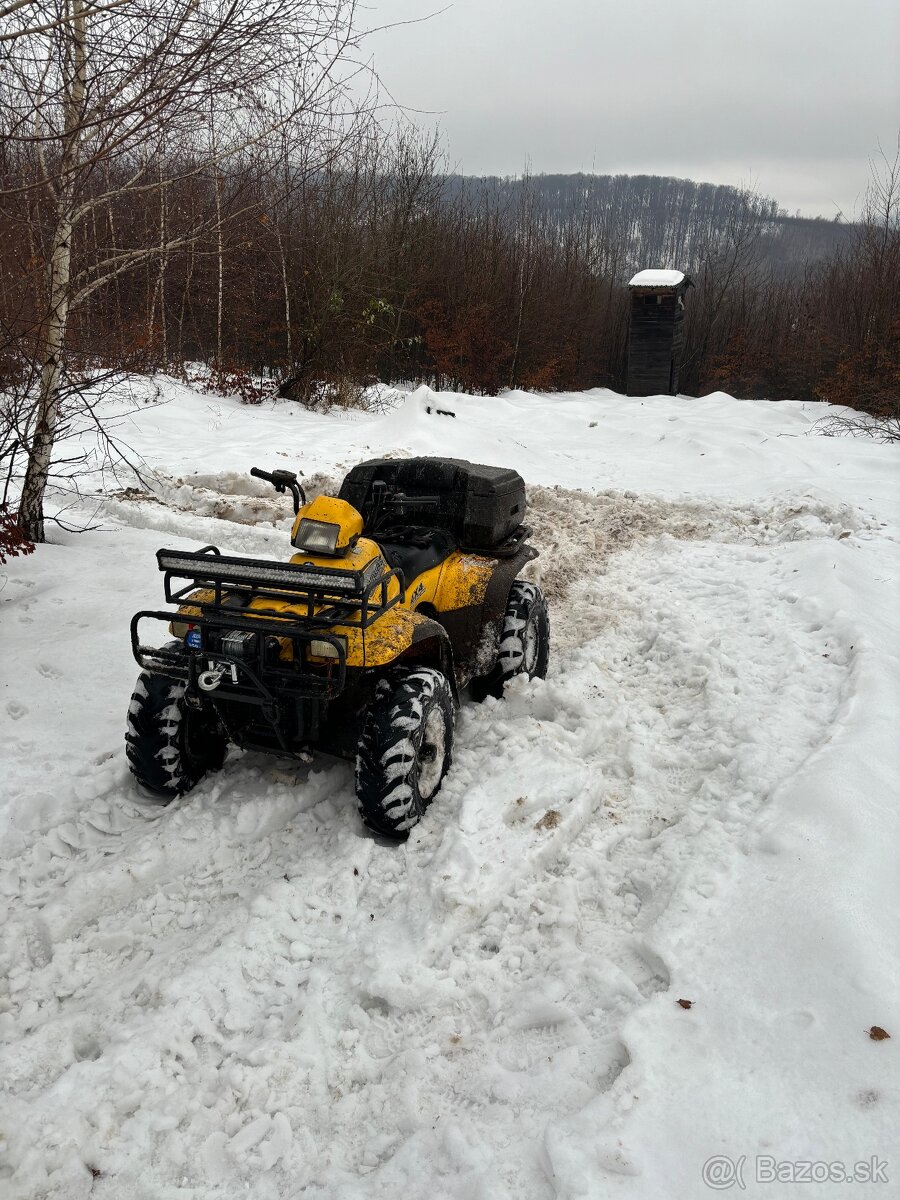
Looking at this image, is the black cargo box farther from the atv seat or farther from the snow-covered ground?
the snow-covered ground

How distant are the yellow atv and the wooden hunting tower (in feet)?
60.2

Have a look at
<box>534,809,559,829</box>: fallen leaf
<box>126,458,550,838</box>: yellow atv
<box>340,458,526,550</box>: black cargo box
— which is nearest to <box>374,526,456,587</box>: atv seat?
<box>126,458,550,838</box>: yellow atv

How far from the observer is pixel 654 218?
5981 centimetres

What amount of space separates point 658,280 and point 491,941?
20.1 m

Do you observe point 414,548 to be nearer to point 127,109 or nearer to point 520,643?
point 520,643

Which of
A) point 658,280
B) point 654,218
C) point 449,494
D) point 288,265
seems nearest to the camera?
point 449,494

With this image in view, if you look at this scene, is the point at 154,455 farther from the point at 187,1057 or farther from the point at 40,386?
the point at 187,1057

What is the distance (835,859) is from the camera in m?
2.54

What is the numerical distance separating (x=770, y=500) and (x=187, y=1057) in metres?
7.82

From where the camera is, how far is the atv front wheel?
2.87 m

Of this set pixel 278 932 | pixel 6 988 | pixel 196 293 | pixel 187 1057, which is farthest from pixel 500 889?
pixel 196 293

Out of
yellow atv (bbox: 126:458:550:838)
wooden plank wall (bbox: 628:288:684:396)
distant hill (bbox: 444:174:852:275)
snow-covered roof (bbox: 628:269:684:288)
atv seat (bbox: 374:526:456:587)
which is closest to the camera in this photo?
yellow atv (bbox: 126:458:550:838)

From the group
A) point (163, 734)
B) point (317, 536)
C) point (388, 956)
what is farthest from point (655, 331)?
point (388, 956)

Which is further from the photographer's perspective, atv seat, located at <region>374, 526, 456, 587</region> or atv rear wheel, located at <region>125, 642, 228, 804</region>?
atv seat, located at <region>374, 526, 456, 587</region>
